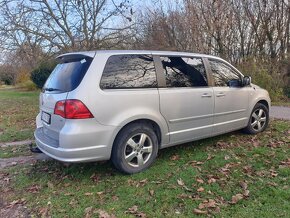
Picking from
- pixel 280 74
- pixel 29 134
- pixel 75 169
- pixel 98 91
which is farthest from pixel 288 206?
pixel 280 74

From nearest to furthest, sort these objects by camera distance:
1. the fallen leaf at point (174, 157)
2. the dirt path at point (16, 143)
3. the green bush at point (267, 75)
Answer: the fallen leaf at point (174, 157) → the dirt path at point (16, 143) → the green bush at point (267, 75)

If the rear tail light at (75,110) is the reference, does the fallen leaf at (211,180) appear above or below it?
below

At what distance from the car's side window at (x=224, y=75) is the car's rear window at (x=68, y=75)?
2290mm

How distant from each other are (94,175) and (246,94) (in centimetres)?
319

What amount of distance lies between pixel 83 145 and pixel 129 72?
3.89 ft

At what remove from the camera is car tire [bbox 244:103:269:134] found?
218 inches

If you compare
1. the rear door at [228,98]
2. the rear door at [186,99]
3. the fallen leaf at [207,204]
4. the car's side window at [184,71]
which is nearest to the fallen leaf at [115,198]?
the fallen leaf at [207,204]

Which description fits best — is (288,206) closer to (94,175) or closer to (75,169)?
(94,175)

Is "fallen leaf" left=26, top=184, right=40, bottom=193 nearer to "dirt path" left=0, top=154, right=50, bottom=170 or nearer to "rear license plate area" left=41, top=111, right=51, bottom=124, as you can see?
"rear license plate area" left=41, top=111, right=51, bottom=124

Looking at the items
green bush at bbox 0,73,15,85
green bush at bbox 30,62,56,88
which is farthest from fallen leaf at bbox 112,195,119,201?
green bush at bbox 0,73,15,85

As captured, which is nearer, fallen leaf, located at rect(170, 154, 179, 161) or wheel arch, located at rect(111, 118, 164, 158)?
wheel arch, located at rect(111, 118, 164, 158)

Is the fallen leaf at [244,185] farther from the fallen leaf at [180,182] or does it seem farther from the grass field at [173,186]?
A: the fallen leaf at [180,182]

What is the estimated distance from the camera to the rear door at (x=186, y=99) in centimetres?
414

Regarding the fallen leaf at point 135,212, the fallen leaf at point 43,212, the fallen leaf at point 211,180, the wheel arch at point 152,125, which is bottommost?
the fallen leaf at point 43,212
